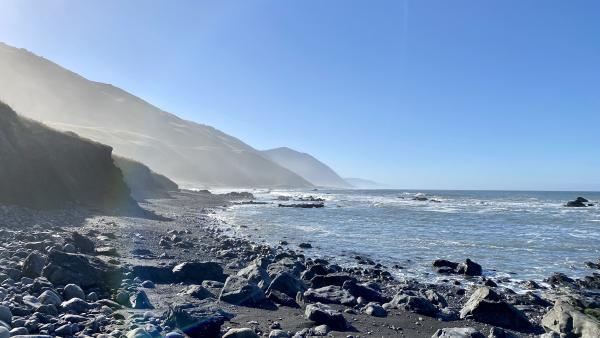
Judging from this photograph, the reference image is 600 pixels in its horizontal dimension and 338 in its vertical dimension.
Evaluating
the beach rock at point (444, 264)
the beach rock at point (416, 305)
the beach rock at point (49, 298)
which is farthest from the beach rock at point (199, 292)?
the beach rock at point (444, 264)

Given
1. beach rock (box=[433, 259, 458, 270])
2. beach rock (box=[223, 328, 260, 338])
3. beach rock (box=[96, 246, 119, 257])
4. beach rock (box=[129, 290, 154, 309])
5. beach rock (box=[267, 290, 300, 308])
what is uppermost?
beach rock (box=[96, 246, 119, 257])

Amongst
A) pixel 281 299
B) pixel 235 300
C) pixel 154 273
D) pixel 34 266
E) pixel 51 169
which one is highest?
pixel 51 169

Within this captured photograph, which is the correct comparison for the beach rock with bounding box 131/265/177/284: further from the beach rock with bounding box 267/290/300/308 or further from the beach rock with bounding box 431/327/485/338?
the beach rock with bounding box 431/327/485/338

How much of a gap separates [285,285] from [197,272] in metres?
3.05

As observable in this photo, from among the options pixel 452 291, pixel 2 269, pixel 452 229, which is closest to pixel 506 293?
pixel 452 291

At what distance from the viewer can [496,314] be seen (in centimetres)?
1096

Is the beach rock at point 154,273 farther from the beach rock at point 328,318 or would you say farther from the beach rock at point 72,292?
the beach rock at point 328,318

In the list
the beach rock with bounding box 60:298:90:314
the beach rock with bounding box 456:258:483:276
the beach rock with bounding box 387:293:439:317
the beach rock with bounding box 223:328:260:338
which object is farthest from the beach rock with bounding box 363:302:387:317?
the beach rock with bounding box 456:258:483:276

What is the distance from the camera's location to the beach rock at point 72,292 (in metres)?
8.52

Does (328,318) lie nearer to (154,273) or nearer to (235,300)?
(235,300)

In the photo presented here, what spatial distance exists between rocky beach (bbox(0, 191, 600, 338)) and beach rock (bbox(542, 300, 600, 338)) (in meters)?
0.03

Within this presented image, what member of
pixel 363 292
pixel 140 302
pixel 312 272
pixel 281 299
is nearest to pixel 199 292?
pixel 140 302

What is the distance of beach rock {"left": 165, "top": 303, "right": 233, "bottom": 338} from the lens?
7712 mm

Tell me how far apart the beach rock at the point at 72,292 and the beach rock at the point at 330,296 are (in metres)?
5.89
